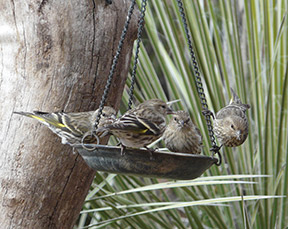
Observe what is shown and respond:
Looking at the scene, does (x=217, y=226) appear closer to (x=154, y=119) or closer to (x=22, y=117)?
(x=154, y=119)

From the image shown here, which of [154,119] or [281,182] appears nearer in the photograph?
[154,119]

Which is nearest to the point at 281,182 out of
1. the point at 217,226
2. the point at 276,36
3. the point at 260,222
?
the point at 260,222

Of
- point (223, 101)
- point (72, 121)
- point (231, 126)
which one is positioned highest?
point (72, 121)

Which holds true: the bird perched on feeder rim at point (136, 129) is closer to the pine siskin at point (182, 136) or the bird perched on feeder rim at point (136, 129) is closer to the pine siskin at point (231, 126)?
the pine siskin at point (182, 136)

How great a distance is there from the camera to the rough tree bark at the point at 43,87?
2100 millimetres

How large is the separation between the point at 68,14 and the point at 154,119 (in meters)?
0.62

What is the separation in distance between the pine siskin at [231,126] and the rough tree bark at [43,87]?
32.4 inches

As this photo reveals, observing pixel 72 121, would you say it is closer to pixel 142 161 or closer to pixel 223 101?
pixel 142 161

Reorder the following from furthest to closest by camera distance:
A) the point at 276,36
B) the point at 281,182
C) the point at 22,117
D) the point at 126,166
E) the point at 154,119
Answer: the point at 276,36, the point at 281,182, the point at 22,117, the point at 154,119, the point at 126,166

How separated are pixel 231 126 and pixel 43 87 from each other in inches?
42.2

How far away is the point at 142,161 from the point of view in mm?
1668

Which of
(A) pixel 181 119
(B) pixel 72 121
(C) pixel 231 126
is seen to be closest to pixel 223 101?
(C) pixel 231 126

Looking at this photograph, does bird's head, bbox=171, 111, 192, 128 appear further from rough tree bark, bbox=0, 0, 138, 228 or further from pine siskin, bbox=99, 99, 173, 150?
rough tree bark, bbox=0, 0, 138, 228

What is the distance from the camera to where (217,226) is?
283cm
